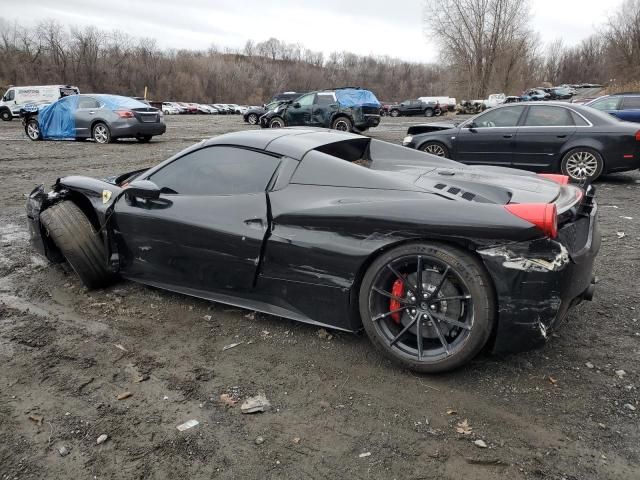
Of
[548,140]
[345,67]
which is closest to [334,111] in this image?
[548,140]

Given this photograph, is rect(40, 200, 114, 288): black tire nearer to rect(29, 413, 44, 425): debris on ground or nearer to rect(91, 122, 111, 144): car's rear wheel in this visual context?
rect(29, 413, 44, 425): debris on ground

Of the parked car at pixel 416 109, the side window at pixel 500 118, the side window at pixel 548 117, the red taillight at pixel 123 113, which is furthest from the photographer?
the parked car at pixel 416 109

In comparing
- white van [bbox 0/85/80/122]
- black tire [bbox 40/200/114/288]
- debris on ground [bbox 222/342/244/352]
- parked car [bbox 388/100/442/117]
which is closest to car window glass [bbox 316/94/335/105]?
black tire [bbox 40/200/114/288]

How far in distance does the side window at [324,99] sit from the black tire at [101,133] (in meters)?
7.35

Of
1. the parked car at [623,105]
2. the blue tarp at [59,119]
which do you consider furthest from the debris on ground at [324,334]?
the blue tarp at [59,119]

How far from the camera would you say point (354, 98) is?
60.6 ft

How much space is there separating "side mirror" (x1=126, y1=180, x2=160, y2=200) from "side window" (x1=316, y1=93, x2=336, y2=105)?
1518cm

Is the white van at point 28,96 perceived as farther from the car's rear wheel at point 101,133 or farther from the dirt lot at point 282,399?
the dirt lot at point 282,399

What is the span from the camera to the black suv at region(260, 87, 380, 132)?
17672mm

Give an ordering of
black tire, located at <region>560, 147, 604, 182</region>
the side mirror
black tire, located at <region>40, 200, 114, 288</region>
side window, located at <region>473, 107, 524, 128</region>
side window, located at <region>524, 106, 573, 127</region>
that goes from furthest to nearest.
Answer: side window, located at <region>473, 107, 524, 128</region>, side window, located at <region>524, 106, 573, 127</region>, black tire, located at <region>560, 147, 604, 182</region>, black tire, located at <region>40, 200, 114, 288</region>, the side mirror

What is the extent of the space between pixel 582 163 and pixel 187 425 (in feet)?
26.6

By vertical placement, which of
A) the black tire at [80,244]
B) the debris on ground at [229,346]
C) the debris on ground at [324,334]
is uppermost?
the black tire at [80,244]

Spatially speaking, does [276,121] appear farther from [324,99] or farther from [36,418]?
[36,418]

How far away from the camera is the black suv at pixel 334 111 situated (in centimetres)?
1767
